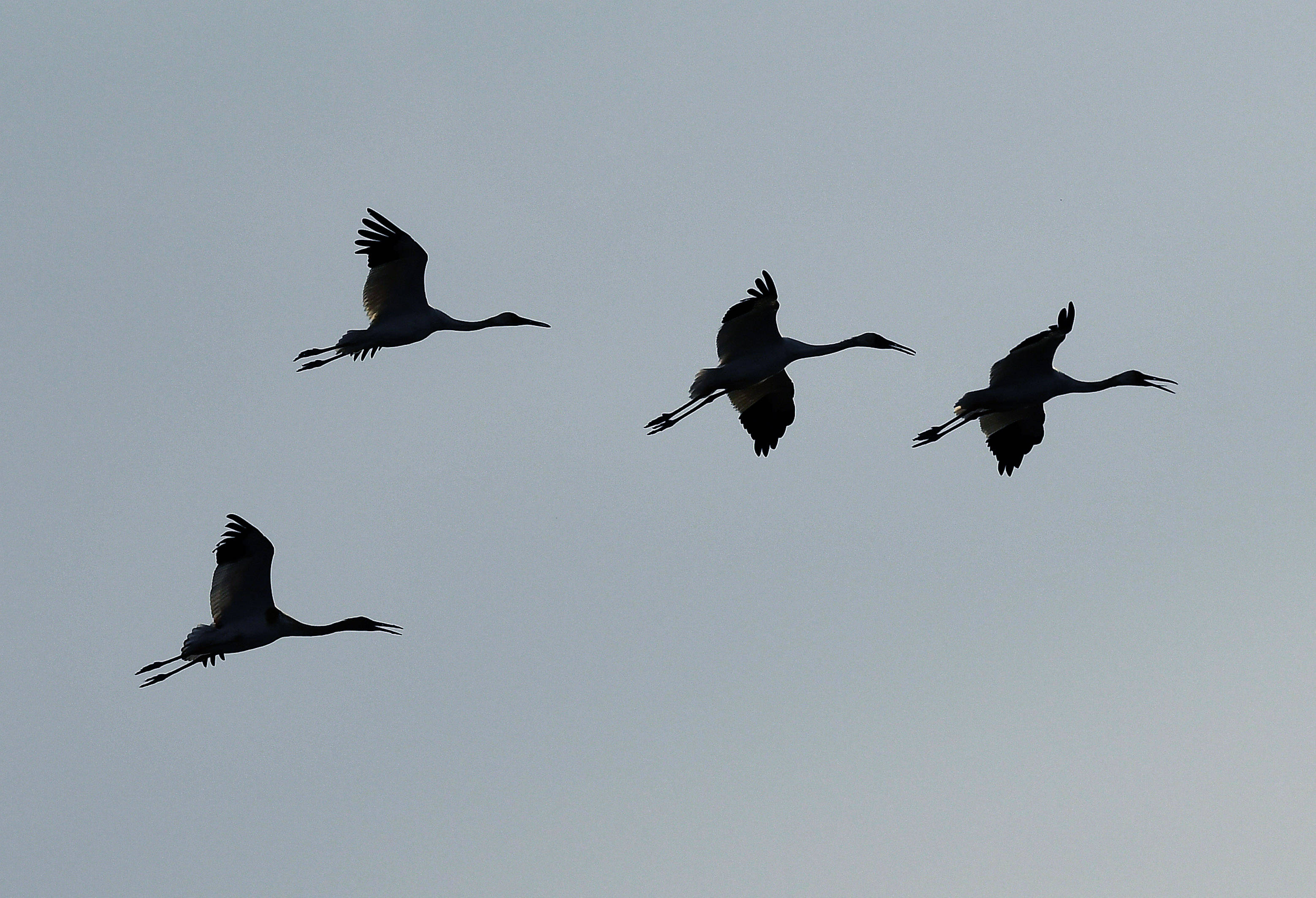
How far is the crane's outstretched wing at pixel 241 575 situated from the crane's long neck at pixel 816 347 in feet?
26.3

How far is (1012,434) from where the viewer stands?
31500 millimetres

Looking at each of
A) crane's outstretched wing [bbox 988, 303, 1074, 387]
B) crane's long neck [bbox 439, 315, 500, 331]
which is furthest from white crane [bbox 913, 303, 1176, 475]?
crane's long neck [bbox 439, 315, 500, 331]

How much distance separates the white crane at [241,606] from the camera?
26031mm

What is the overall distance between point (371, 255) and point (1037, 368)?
947 centimetres

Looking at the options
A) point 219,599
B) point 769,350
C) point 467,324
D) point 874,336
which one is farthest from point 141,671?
point 874,336

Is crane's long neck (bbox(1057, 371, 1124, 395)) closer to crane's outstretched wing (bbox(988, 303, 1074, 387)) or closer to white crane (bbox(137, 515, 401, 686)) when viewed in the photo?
crane's outstretched wing (bbox(988, 303, 1074, 387))

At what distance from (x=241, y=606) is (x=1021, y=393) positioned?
1123 centimetres

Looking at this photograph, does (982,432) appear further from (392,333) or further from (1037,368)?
(392,333)

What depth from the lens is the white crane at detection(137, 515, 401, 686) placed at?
85.4 ft

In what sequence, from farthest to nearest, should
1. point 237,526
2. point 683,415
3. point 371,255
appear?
point 683,415
point 371,255
point 237,526

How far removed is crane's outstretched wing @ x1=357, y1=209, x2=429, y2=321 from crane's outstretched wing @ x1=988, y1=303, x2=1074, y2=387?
8.18 meters

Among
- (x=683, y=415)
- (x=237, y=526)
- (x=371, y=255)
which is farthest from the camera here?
(x=683, y=415)

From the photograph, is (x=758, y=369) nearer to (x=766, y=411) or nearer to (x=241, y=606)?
(x=766, y=411)

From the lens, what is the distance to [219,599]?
26375 mm
